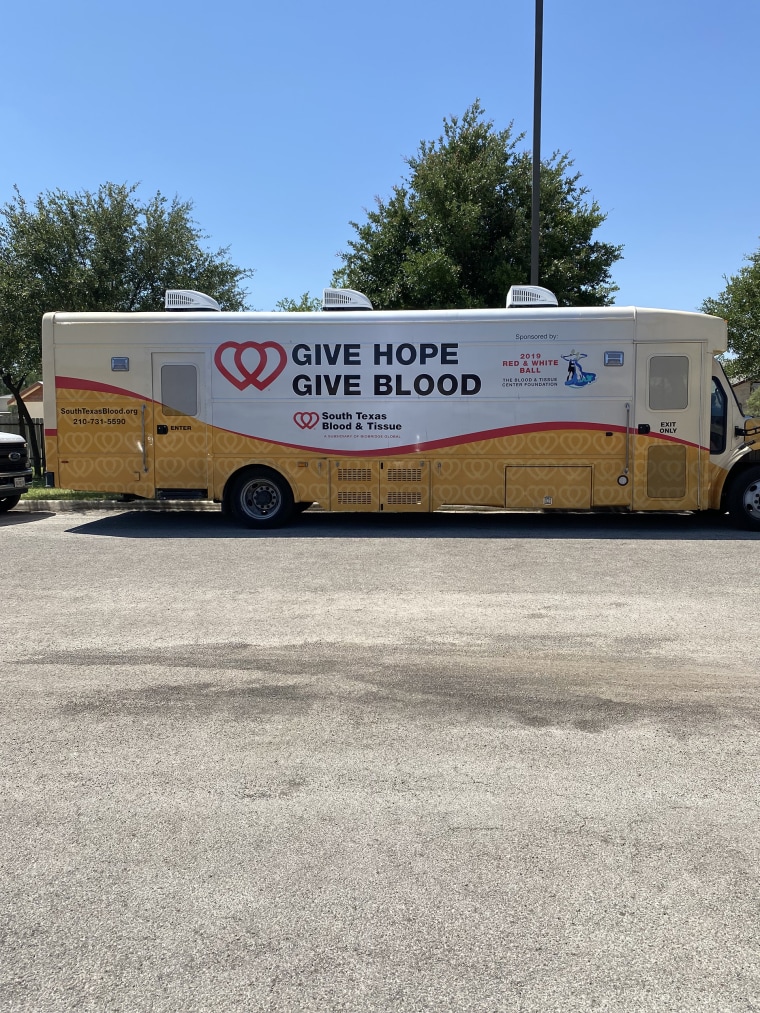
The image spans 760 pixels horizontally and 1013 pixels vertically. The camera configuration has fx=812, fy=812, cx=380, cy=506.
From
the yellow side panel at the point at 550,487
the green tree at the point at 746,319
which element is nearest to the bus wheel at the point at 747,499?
the yellow side panel at the point at 550,487

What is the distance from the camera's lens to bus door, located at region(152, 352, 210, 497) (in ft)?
40.0

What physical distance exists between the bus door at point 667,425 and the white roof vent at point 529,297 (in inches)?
60.3

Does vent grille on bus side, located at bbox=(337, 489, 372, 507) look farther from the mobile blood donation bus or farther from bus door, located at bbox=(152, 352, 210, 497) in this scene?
bus door, located at bbox=(152, 352, 210, 497)

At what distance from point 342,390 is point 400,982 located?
1014 cm

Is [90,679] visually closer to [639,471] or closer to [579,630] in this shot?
[579,630]

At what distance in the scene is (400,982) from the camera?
8.14 ft

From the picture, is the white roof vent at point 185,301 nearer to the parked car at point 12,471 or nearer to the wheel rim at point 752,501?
the parked car at point 12,471

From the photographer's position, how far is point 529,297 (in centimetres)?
1213

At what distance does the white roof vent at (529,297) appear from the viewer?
39.6ft

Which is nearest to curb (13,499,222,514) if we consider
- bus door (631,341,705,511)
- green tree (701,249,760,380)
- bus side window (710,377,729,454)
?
bus door (631,341,705,511)

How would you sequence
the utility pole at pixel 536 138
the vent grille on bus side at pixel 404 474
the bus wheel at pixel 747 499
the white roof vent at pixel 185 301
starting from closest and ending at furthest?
the bus wheel at pixel 747 499, the vent grille on bus side at pixel 404 474, the white roof vent at pixel 185 301, the utility pole at pixel 536 138

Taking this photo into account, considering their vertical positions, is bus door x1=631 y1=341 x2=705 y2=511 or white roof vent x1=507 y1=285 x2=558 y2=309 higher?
white roof vent x1=507 y1=285 x2=558 y2=309

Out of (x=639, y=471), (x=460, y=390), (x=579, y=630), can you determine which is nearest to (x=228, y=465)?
(x=460, y=390)

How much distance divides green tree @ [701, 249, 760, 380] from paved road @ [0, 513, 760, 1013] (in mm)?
26448
